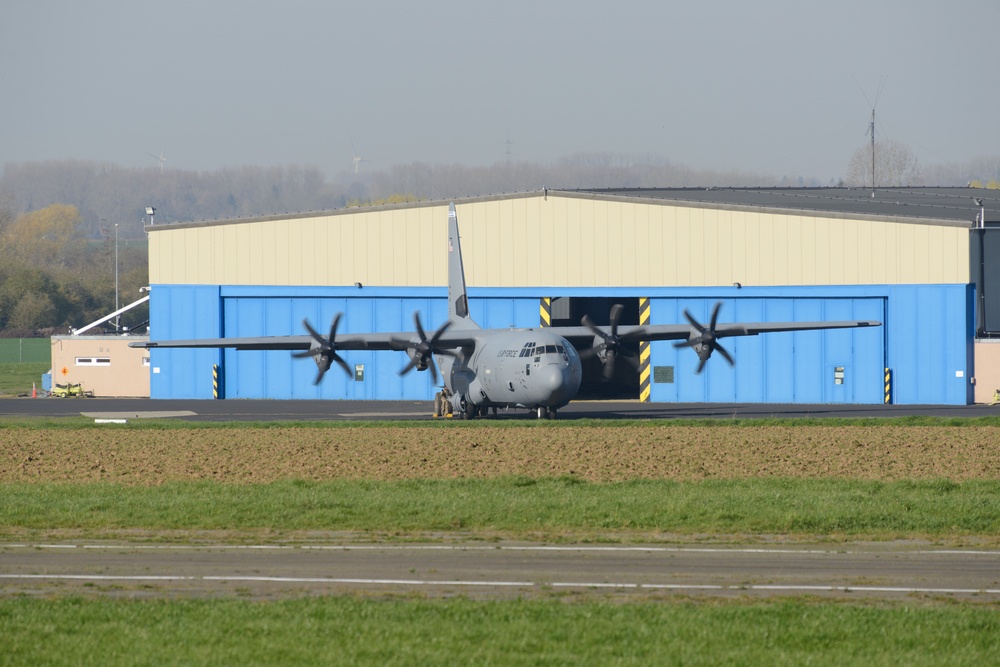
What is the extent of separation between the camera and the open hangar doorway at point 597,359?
63.4 metres

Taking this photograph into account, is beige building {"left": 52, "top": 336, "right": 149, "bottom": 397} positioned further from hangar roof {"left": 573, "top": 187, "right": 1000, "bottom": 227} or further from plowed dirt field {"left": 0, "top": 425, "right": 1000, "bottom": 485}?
plowed dirt field {"left": 0, "top": 425, "right": 1000, "bottom": 485}

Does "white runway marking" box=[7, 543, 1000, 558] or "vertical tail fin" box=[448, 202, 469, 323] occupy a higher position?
"vertical tail fin" box=[448, 202, 469, 323]

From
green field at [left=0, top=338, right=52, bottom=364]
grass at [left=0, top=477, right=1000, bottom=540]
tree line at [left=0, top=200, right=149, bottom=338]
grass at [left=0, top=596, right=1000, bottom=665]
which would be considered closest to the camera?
grass at [left=0, top=596, right=1000, bottom=665]

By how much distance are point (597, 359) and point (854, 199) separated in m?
18.0

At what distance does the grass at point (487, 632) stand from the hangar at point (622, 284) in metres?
42.6

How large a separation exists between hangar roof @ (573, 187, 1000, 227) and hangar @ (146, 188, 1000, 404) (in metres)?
0.39

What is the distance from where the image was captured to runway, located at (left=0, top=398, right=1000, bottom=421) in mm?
48469

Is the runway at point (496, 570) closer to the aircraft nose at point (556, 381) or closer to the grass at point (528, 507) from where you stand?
the grass at point (528, 507)

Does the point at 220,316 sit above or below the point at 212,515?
above

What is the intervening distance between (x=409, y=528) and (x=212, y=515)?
3935 mm

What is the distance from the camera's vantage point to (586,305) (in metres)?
69.1

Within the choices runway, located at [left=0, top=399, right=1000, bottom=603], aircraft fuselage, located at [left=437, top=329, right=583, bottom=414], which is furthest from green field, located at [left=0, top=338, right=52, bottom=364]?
runway, located at [left=0, top=399, right=1000, bottom=603]

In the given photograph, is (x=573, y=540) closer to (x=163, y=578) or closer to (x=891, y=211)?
(x=163, y=578)

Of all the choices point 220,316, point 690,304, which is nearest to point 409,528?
point 690,304
